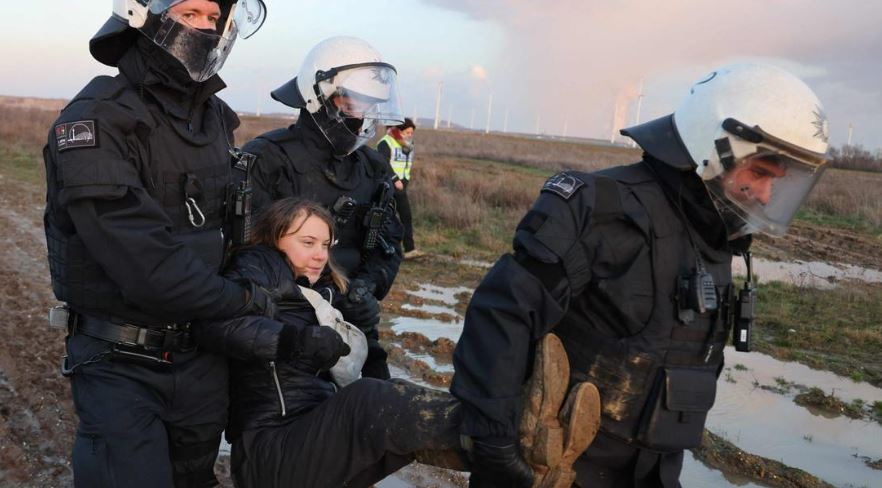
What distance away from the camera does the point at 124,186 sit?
2117 millimetres

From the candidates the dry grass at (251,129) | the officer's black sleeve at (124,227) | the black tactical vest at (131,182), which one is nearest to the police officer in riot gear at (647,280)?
the officer's black sleeve at (124,227)

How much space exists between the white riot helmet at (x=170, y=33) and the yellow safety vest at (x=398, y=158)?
7216 mm

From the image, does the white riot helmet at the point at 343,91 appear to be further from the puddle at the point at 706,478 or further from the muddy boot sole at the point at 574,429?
the puddle at the point at 706,478

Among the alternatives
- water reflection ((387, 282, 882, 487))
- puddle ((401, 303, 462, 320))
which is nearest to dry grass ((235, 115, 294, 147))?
puddle ((401, 303, 462, 320))

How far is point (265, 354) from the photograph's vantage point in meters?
2.42

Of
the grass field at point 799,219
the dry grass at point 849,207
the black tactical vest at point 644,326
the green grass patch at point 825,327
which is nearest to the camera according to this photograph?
the black tactical vest at point 644,326

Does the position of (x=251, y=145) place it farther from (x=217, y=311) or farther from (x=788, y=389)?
(x=788, y=389)

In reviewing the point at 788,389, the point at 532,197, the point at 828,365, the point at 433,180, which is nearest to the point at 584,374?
the point at 788,389

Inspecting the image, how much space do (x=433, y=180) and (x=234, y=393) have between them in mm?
14365

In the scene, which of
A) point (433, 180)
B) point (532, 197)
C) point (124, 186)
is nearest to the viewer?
point (124, 186)

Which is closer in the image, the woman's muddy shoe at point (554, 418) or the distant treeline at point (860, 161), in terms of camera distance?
the woman's muddy shoe at point (554, 418)

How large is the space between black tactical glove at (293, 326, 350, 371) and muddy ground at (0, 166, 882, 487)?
1.68 meters

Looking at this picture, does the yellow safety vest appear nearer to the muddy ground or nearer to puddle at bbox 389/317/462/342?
the muddy ground

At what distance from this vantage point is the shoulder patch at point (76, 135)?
2119 millimetres
